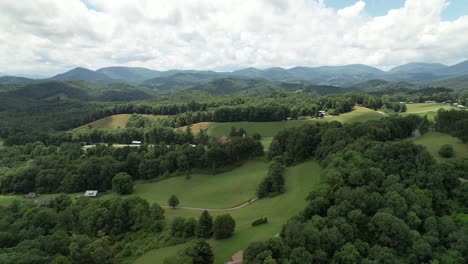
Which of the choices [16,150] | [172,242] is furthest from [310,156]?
[16,150]

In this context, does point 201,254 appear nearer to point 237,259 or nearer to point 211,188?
point 237,259

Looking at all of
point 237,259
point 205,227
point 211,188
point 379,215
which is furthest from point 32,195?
point 379,215

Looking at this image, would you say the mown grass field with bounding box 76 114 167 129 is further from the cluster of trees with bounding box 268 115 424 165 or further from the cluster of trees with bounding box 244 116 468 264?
the cluster of trees with bounding box 244 116 468 264

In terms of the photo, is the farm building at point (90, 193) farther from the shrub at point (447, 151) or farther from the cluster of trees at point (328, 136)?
the shrub at point (447, 151)

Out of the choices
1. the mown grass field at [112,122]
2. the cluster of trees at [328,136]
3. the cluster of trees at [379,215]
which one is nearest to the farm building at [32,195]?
the cluster of trees at [328,136]

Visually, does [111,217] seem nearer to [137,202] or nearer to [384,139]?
[137,202]

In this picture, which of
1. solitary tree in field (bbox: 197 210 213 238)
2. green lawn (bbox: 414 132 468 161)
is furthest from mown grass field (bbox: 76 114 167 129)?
green lawn (bbox: 414 132 468 161)
